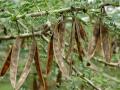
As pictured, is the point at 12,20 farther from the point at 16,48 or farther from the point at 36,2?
the point at 36,2

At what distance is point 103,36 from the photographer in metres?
2.65

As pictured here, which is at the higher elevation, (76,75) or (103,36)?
(103,36)

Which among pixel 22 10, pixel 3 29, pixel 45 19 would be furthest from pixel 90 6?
pixel 3 29

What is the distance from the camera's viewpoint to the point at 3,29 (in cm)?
365

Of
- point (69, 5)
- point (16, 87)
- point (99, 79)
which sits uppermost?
point (69, 5)

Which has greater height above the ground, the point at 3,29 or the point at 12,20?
the point at 12,20

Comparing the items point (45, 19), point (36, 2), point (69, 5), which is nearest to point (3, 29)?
point (36, 2)

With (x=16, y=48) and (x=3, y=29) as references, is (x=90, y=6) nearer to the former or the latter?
(x=16, y=48)

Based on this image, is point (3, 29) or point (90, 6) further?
A: point (3, 29)

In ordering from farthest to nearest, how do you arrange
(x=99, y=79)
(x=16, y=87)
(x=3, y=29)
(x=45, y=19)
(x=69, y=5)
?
(x=99, y=79) → (x=3, y=29) → (x=45, y=19) → (x=69, y=5) → (x=16, y=87)

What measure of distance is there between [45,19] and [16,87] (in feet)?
1.82

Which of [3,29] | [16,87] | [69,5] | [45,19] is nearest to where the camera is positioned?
[16,87]

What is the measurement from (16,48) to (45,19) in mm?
346

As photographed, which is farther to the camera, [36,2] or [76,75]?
[76,75]
